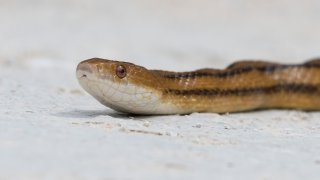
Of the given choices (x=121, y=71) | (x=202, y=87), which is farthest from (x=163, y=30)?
(x=121, y=71)

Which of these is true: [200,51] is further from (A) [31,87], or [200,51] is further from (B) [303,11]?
(A) [31,87]

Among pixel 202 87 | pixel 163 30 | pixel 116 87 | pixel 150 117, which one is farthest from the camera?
pixel 163 30

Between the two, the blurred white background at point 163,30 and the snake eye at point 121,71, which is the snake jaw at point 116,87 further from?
the blurred white background at point 163,30

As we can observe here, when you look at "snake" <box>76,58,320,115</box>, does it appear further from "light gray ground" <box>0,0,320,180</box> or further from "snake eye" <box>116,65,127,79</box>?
"light gray ground" <box>0,0,320,180</box>

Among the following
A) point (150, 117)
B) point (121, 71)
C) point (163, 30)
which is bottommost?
point (150, 117)

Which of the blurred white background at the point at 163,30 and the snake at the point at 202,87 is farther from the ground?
the blurred white background at the point at 163,30

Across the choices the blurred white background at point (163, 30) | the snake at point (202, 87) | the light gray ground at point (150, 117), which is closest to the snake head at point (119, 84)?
the snake at point (202, 87)

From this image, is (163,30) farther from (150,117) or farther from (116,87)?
(116,87)
